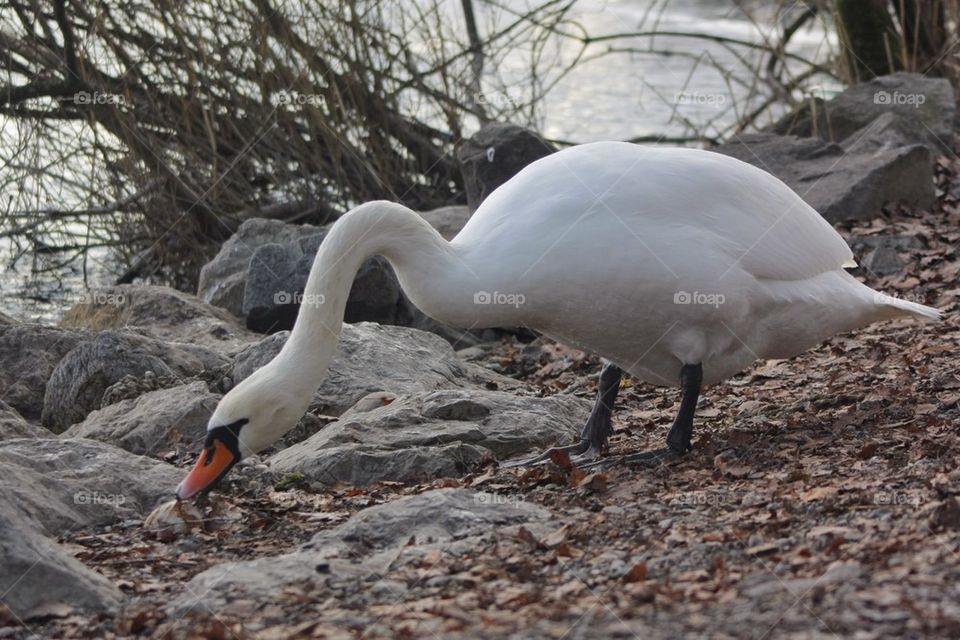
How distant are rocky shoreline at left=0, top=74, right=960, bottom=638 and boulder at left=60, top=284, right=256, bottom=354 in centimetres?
2

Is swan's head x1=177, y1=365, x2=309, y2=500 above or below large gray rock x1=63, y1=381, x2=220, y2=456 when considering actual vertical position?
above

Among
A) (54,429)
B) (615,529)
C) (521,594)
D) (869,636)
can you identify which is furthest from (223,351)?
(869,636)

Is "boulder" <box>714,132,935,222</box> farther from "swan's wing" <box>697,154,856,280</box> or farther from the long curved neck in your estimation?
the long curved neck

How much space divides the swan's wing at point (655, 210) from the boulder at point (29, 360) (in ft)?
11.6

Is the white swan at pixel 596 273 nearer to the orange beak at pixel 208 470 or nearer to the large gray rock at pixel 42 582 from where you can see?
the orange beak at pixel 208 470

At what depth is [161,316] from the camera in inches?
384

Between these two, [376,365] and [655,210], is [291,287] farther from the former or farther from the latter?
[655,210]

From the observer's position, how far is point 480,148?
1055 cm

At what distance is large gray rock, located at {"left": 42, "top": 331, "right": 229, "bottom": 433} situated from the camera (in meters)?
7.81

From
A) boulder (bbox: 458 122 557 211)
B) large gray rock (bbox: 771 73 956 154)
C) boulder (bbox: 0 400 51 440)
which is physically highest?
large gray rock (bbox: 771 73 956 154)

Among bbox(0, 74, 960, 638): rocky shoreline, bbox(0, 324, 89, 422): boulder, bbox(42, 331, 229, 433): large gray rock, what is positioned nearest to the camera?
bbox(0, 74, 960, 638): rocky shoreline

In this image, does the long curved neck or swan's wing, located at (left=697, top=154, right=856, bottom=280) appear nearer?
the long curved neck

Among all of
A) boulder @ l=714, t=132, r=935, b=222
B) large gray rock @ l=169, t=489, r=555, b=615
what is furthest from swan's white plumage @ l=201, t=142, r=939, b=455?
boulder @ l=714, t=132, r=935, b=222

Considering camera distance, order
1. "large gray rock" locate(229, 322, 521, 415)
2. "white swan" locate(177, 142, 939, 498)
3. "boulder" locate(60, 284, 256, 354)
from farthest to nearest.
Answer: "boulder" locate(60, 284, 256, 354) → "large gray rock" locate(229, 322, 521, 415) → "white swan" locate(177, 142, 939, 498)
